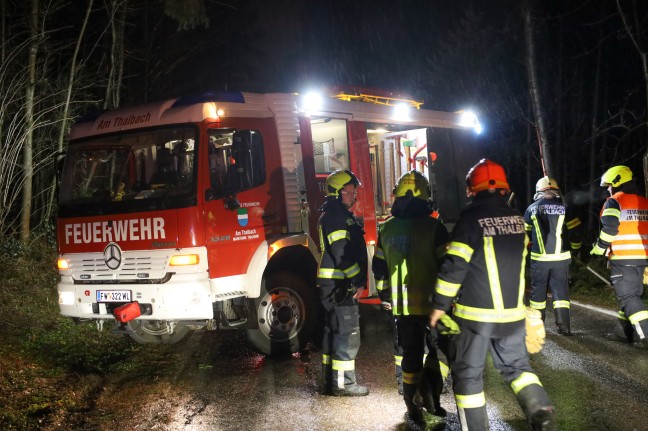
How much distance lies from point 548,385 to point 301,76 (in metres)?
24.4

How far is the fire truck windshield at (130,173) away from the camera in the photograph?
6.04m

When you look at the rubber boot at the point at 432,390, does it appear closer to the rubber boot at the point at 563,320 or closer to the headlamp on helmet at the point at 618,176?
the rubber boot at the point at 563,320

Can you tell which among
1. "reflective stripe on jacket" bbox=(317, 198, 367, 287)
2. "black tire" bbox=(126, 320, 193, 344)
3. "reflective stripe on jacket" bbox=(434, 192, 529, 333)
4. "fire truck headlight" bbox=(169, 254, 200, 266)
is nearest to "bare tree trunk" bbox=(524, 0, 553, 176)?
"black tire" bbox=(126, 320, 193, 344)

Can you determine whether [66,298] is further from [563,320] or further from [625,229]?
[625,229]

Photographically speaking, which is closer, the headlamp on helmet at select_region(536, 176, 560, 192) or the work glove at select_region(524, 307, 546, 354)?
the work glove at select_region(524, 307, 546, 354)

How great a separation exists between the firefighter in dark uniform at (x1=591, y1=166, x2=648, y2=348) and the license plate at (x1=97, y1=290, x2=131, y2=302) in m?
4.85

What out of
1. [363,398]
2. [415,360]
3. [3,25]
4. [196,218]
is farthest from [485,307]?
[3,25]

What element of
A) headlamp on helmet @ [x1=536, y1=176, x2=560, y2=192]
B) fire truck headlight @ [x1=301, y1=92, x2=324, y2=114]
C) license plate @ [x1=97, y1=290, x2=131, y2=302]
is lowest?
license plate @ [x1=97, y1=290, x2=131, y2=302]

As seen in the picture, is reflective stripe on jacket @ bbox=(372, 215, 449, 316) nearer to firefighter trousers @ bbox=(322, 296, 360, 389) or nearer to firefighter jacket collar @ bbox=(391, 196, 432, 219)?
Answer: firefighter jacket collar @ bbox=(391, 196, 432, 219)

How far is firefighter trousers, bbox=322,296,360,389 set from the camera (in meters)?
5.27

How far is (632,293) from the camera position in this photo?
6.54m

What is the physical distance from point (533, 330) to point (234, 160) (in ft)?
11.3

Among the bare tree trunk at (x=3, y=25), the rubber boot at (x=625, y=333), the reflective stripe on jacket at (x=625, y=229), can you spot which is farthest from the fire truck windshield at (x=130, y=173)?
the rubber boot at (x=625, y=333)

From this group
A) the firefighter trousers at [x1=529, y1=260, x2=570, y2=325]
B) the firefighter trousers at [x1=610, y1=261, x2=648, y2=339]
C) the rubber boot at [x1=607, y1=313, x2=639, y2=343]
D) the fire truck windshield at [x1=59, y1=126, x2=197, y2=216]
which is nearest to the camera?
the fire truck windshield at [x1=59, y1=126, x2=197, y2=216]
